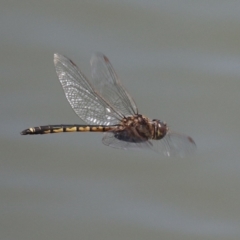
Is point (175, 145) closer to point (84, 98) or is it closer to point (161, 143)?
point (161, 143)

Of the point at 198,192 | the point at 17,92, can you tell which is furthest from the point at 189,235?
the point at 17,92

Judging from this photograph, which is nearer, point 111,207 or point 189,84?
point 111,207

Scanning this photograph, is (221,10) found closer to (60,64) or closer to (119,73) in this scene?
(119,73)

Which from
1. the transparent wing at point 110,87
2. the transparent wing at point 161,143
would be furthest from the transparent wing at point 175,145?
the transparent wing at point 110,87

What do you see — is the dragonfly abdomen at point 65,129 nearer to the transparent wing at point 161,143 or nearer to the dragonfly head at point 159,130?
the transparent wing at point 161,143

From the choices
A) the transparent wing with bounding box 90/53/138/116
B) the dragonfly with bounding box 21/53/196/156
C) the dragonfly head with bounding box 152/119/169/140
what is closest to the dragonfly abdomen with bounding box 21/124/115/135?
the dragonfly with bounding box 21/53/196/156

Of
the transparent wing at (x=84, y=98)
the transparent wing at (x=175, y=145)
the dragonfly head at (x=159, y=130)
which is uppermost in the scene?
the transparent wing at (x=84, y=98)

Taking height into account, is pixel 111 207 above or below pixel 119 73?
below
